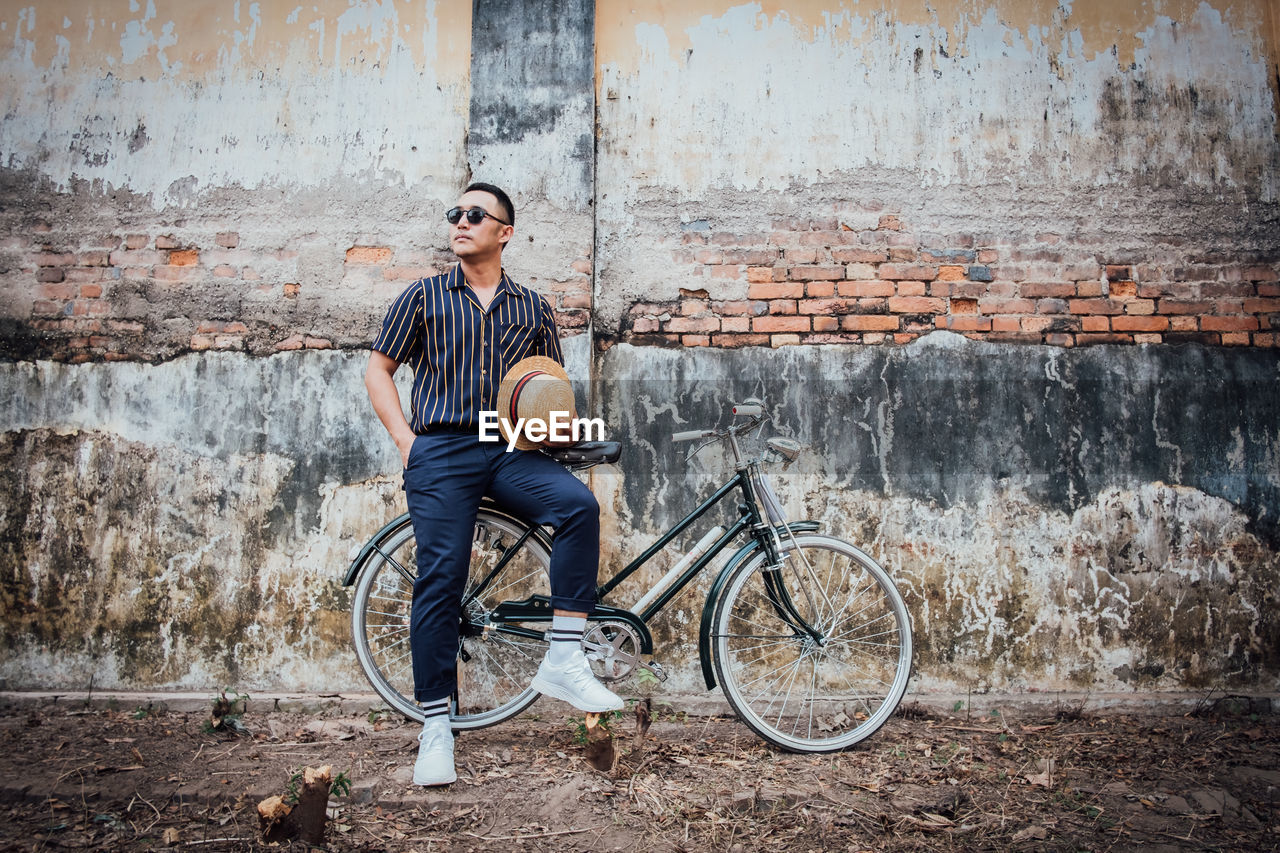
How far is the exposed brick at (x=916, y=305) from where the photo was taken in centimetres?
357

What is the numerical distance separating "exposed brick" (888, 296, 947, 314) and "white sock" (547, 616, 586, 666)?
204 cm

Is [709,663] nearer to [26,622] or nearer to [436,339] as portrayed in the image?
[436,339]

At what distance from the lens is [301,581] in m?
3.45

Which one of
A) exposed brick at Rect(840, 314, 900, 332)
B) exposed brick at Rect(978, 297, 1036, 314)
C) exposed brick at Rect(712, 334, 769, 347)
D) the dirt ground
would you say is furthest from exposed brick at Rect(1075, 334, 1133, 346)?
the dirt ground

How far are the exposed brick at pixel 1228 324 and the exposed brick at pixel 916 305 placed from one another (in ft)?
3.99

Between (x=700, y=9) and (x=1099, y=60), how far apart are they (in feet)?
6.25

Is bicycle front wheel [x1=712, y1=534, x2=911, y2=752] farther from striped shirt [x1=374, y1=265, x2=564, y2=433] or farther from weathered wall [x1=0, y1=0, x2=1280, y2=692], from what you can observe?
striped shirt [x1=374, y1=265, x2=564, y2=433]

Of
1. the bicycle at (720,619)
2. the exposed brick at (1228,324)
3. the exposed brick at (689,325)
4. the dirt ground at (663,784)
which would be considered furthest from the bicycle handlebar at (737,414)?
the exposed brick at (1228,324)

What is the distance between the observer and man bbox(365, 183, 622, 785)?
2.61m

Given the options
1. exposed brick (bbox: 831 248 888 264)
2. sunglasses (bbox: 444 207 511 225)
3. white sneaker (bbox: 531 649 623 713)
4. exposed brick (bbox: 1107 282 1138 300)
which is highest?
exposed brick (bbox: 831 248 888 264)

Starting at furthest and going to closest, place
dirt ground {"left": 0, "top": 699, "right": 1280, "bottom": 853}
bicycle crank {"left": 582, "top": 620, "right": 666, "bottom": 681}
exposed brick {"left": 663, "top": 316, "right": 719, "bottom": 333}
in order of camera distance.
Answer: exposed brick {"left": 663, "top": 316, "right": 719, "bottom": 333}
bicycle crank {"left": 582, "top": 620, "right": 666, "bottom": 681}
dirt ground {"left": 0, "top": 699, "right": 1280, "bottom": 853}

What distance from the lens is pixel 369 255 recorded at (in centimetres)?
359

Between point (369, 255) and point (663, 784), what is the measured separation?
259cm

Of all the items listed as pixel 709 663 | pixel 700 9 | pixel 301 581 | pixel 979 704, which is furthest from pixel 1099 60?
pixel 301 581
